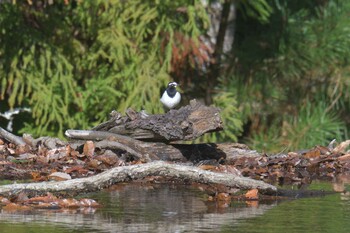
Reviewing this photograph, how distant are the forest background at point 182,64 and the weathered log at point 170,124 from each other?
7230 mm

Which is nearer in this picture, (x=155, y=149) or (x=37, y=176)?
(x=37, y=176)

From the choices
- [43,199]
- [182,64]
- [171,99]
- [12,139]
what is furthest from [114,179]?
[182,64]

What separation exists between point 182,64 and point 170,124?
31.3 ft

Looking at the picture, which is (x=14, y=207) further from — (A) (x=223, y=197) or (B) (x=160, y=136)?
(B) (x=160, y=136)

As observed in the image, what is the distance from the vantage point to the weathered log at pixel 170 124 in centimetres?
739

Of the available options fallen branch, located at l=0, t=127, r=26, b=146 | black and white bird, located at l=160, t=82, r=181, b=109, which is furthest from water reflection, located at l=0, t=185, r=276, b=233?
black and white bird, located at l=160, t=82, r=181, b=109

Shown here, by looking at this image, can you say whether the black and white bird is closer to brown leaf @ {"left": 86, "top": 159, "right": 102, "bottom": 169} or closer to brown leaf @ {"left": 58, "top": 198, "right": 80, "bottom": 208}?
brown leaf @ {"left": 86, "top": 159, "right": 102, "bottom": 169}

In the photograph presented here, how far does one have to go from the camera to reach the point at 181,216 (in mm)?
5738

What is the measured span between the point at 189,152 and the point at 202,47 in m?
9.24

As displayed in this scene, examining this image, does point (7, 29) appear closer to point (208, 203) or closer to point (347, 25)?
point (347, 25)

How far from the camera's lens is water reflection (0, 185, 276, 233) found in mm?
5359

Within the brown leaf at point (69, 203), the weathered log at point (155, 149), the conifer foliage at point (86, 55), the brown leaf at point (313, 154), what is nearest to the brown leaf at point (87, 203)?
the brown leaf at point (69, 203)

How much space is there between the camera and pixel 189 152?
25.9 feet

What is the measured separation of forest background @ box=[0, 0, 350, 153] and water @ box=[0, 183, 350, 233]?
8.72 meters
